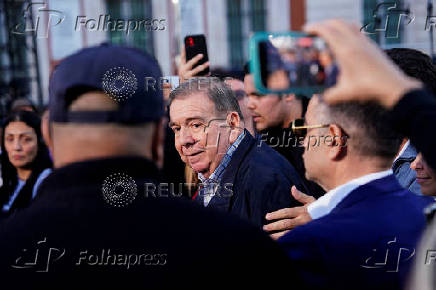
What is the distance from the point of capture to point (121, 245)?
4.00 ft

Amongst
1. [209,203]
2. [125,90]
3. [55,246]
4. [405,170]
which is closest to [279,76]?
[125,90]

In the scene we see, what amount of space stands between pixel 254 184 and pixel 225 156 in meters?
0.30

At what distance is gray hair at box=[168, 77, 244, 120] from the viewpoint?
2.84 m

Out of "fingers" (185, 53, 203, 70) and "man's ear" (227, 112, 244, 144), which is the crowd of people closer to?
"man's ear" (227, 112, 244, 144)

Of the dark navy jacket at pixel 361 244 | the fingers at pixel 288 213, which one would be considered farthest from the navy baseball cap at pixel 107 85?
the fingers at pixel 288 213

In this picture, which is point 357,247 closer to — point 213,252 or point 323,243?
point 323,243

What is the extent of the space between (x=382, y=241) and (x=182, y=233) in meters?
0.63

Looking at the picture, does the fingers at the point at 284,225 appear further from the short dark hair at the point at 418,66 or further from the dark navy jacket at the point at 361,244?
the short dark hair at the point at 418,66

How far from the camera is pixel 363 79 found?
1112mm

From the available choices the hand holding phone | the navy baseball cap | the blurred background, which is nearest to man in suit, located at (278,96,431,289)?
the navy baseball cap

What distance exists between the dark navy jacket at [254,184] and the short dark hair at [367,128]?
773 mm

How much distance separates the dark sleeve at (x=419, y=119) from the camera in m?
1.12

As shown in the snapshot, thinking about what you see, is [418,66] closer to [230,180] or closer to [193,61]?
[230,180]

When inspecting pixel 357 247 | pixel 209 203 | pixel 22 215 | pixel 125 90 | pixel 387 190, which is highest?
pixel 125 90
